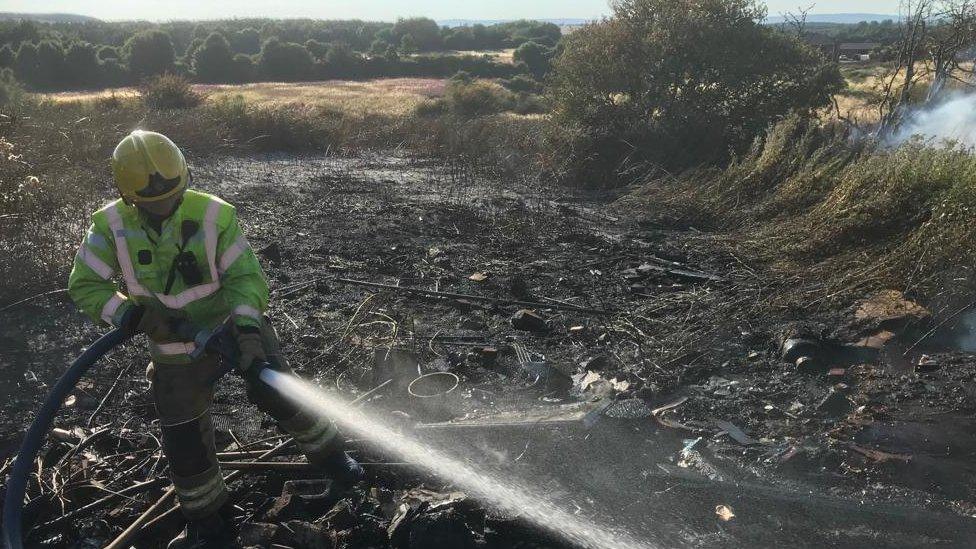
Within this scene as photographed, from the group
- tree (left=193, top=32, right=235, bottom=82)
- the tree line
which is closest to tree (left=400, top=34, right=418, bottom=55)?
the tree line

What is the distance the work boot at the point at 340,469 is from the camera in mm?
3725

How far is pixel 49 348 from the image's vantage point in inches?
235

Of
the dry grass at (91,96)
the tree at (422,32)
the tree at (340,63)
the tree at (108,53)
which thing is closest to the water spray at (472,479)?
the dry grass at (91,96)

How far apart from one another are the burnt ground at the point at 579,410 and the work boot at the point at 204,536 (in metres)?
0.19

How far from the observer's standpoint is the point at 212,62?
5031 centimetres

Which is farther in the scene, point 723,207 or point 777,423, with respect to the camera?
point 723,207

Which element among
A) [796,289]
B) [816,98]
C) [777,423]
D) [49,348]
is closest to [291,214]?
[49,348]

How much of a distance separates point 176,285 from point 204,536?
134 cm

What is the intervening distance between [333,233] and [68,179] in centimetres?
354

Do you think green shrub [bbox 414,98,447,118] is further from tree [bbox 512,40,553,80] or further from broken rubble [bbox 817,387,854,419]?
tree [bbox 512,40,553,80]

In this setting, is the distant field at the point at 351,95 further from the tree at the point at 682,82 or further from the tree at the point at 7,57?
the tree at the point at 682,82

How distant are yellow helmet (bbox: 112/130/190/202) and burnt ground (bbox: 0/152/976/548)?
175 cm

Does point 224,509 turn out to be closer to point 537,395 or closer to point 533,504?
point 533,504

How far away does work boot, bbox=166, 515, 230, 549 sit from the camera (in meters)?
3.38
